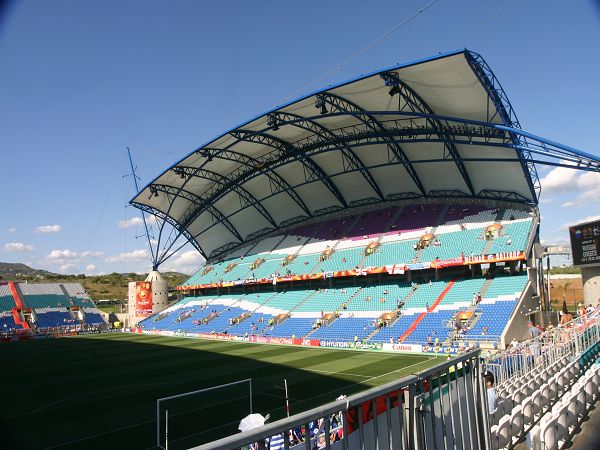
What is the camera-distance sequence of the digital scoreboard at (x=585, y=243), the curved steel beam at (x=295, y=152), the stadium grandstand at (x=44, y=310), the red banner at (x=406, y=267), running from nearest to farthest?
the digital scoreboard at (x=585, y=243) → the red banner at (x=406, y=267) → the curved steel beam at (x=295, y=152) → the stadium grandstand at (x=44, y=310)

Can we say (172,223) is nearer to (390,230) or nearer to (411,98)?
(390,230)

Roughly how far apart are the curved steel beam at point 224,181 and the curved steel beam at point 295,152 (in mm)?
9654

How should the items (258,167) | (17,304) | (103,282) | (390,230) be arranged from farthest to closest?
1. (103,282)
2. (17,304)
3. (390,230)
4. (258,167)

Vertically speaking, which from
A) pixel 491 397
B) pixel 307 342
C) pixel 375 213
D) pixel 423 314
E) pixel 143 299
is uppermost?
pixel 375 213

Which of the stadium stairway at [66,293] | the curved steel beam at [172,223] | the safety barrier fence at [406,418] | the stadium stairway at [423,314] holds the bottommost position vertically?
the stadium stairway at [423,314]

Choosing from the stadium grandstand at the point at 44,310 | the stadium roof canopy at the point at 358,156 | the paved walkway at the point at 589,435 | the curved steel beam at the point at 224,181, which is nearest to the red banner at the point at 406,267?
the stadium roof canopy at the point at 358,156

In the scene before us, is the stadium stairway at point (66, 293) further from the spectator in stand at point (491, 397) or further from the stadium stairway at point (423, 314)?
the spectator in stand at point (491, 397)

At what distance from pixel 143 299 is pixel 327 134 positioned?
1732 inches

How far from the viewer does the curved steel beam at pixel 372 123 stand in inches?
1284

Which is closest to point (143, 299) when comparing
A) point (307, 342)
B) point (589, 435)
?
point (307, 342)

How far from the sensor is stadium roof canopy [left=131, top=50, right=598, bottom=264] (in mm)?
29031

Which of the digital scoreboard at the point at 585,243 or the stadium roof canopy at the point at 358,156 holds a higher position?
the stadium roof canopy at the point at 358,156

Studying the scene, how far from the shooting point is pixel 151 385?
2402cm

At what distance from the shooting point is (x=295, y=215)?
196ft
